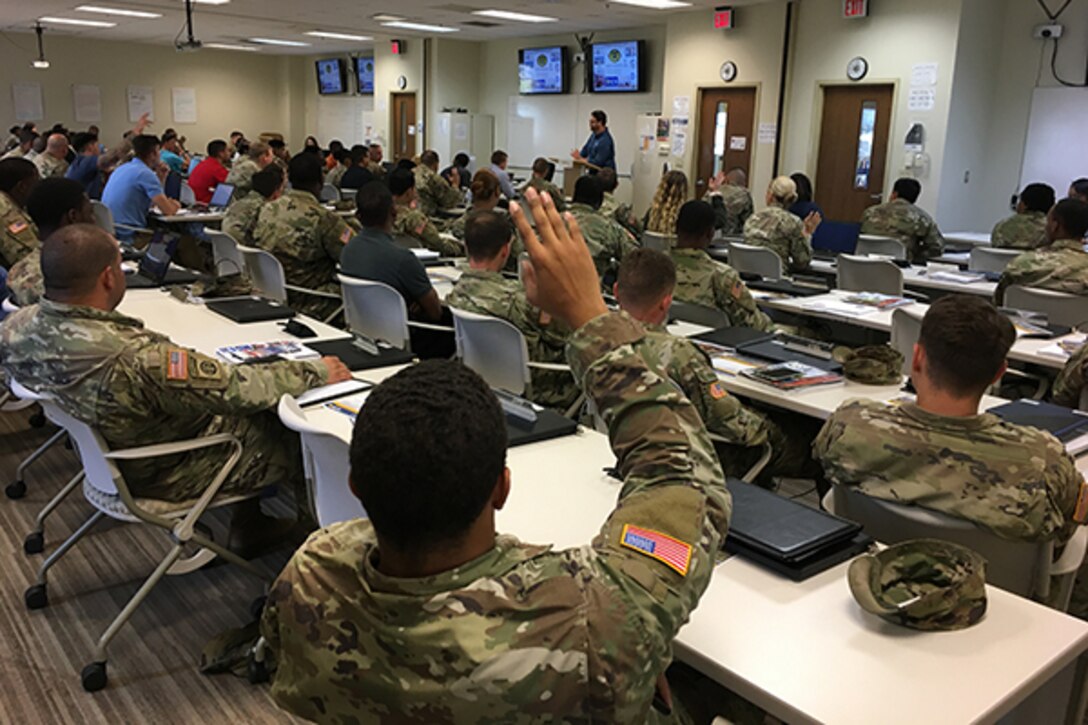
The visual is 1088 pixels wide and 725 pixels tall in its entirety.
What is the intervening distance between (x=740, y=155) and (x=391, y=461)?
10115 mm

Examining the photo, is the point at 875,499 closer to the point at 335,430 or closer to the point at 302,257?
the point at 335,430

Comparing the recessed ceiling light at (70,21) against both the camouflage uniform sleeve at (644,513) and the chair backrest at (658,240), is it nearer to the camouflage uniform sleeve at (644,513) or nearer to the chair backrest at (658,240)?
the chair backrest at (658,240)

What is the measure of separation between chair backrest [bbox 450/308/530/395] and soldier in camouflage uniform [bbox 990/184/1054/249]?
473 cm

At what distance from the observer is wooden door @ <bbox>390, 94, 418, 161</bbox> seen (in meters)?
14.8

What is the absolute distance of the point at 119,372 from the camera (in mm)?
2377

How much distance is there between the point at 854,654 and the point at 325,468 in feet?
4.00

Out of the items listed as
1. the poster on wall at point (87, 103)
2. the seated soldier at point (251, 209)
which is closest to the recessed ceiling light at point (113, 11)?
the poster on wall at point (87, 103)

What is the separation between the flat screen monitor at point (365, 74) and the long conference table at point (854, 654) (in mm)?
15519

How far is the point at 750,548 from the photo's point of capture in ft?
5.59

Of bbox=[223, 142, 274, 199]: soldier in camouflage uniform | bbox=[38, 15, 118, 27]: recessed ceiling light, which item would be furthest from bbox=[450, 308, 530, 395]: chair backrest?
bbox=[38, 15, 118, 27]: recessed ceiling light

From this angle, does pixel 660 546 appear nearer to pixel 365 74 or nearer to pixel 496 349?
pixel 496 349

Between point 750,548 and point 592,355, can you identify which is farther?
Answer: point 750,548

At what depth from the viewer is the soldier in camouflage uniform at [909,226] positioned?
677 centimetres

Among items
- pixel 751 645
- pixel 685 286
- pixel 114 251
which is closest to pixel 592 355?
pixel 751 645
